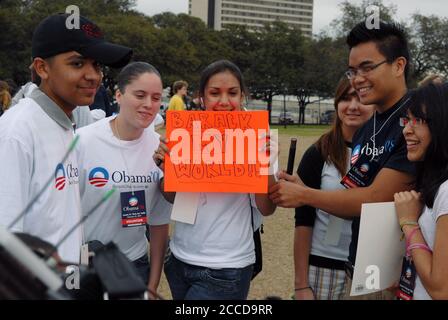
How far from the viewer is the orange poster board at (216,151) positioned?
8.48 feet

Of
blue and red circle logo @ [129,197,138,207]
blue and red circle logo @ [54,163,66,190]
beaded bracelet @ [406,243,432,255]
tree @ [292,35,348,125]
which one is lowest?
blue and red circle logo @ [129,197,138,207]

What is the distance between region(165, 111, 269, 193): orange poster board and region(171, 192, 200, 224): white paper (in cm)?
8

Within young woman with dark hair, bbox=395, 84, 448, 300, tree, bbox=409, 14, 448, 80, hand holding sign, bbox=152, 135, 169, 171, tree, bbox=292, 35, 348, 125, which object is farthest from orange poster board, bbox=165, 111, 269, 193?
tree, bbox=409, 14, 448, 80

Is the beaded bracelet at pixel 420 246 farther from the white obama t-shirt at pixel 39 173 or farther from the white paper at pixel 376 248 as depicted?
the white obama t-shirt at pixel 39 173

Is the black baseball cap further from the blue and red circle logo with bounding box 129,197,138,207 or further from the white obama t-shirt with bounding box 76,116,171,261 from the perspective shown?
the blue and red circle logo with bounding box 129,197,138,207

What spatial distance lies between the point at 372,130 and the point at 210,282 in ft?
3.80

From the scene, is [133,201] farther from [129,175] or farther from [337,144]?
[337,144]

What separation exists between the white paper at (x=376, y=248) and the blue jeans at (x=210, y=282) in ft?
2.12

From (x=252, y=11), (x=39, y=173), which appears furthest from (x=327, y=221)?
(x=252, y=11)

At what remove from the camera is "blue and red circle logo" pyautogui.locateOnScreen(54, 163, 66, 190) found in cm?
204

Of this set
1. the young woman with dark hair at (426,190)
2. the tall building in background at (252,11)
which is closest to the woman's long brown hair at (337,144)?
the young woman with dark hair at (426,190)

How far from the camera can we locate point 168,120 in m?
2.68

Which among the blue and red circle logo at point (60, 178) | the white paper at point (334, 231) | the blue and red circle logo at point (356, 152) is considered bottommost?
the white paper at point (334, 231)

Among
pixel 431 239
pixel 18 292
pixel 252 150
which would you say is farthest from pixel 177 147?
pixel 18 292
